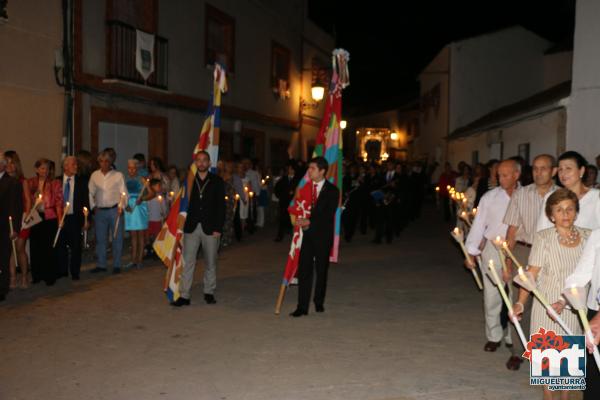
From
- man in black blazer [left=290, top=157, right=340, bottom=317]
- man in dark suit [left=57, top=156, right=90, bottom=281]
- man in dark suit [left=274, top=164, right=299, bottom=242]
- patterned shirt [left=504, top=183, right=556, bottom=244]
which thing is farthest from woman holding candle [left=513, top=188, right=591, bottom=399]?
man in dark suit [left=274, top=164, right=299, bottom=242]

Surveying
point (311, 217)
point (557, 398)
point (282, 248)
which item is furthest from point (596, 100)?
point (557, 398)

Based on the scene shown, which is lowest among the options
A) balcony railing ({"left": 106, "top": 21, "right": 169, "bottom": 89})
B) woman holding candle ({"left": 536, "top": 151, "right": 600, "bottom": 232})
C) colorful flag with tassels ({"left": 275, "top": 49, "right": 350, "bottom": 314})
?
woman holding candle ({"left": 536, "top": 151, "right": 600, "bottom": 232})

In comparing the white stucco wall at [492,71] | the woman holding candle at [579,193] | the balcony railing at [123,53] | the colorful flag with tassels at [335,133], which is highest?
the white stucco wall at [492,71]

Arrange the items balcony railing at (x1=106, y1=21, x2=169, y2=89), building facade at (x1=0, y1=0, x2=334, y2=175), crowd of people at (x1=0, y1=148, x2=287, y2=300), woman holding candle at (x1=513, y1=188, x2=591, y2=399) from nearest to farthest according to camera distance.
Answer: woman holding candle at (x1=513, y1=188, x2=591, y2=399) < crowd of people at (x1=0, y1=148, x2=287, y2=300) < building facade at (x1=0, y1=0, x2=334, y2=175) < balcony railing at (x1=106, y1=21, x2=169, y2=89)

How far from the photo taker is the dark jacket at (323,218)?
7.93 m

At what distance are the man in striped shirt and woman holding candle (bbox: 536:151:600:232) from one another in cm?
43

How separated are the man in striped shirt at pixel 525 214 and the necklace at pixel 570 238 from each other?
0.97m

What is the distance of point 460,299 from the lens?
29.3 ft

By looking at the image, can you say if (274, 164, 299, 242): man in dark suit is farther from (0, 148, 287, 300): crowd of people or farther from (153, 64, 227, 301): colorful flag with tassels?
(153, 64, 227, 301): colorful flag with tassels

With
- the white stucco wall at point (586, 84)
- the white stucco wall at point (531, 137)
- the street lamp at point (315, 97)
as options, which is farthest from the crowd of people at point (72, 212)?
the street lamp at point (315, 97)

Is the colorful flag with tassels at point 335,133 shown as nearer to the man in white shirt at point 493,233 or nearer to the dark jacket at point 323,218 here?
the dark jacket at point 323,218

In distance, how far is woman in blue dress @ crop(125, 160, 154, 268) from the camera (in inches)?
430

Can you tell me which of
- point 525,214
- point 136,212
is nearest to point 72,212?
point 136,212

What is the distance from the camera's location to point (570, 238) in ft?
14.9
